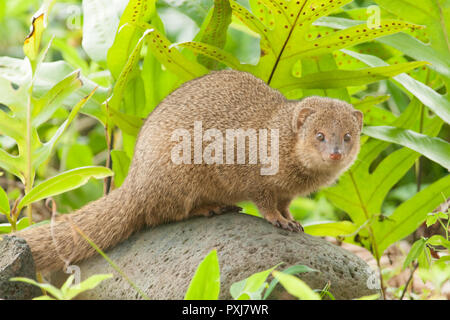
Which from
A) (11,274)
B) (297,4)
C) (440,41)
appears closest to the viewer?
(11,274)

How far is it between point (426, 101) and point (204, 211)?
138 cm

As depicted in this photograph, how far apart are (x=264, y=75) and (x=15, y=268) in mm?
1870

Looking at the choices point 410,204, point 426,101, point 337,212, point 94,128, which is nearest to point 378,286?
point 410,204

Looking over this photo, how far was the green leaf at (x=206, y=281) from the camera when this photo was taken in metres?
2.16

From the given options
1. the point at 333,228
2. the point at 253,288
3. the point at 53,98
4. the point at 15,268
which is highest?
the point at 53,98

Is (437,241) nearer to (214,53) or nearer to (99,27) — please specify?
(214,53)

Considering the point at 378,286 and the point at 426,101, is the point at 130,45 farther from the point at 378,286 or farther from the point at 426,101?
the point at 378,286

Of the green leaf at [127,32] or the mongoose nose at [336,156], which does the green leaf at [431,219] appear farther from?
the green leaf at [127,32]

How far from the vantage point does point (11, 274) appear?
8.90ft

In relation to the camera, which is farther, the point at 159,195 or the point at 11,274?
the point at 159,195

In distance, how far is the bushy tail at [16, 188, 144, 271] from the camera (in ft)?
10.1

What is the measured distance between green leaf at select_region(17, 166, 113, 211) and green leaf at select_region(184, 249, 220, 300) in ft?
2.77

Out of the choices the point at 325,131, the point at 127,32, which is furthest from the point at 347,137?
the point at 127,32

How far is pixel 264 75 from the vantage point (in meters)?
3.67
